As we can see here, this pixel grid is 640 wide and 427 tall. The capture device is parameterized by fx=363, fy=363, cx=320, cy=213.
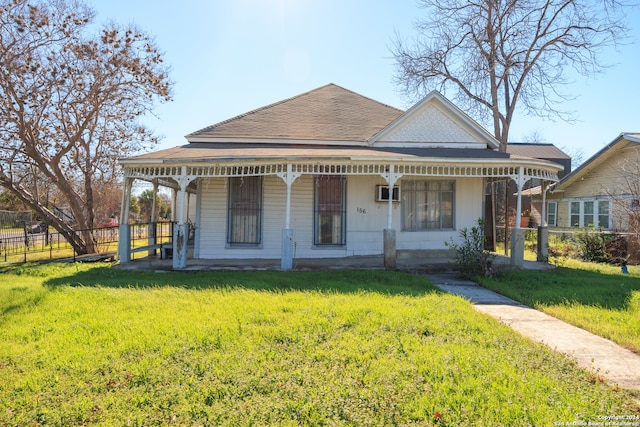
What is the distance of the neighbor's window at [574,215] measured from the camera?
1886 cm

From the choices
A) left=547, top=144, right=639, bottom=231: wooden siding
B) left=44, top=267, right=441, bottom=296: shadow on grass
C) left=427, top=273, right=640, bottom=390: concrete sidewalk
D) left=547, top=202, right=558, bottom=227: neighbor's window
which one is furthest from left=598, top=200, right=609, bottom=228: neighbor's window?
left=44, top=267, right=441, bottom=296: shadow on grass

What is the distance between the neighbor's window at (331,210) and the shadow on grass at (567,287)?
14.3 feet

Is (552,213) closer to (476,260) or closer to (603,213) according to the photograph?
(603,213)

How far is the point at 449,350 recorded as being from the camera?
414cm

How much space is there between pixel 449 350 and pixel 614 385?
1.49m

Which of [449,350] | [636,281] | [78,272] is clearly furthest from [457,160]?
[78,272]

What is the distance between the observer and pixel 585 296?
6812mm

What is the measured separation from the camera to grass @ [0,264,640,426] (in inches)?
119

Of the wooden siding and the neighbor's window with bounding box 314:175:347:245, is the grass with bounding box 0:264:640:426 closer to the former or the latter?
the neighbor's window with bounding box 314:175:347:245

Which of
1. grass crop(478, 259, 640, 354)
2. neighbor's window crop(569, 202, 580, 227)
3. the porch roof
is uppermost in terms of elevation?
the porch roof

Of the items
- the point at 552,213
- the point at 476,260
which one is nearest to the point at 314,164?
the point at 476,260

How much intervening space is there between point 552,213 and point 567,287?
54.1ft

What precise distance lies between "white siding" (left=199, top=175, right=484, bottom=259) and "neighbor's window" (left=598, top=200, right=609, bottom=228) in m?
11.3

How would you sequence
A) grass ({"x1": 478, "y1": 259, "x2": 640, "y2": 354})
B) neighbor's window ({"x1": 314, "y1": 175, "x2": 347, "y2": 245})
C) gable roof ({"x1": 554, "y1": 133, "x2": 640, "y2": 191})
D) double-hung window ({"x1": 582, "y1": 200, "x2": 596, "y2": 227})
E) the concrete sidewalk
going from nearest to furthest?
the concrete sidewalk
grass ({"x1": 478, "y1": 259, "x2": 640, "y2": 354})
neighbor's window ({"x1": 314, "y1": 175, "x2": 347, "y2": 245})
gable roof ({"x1": 554, "y1": 133, "x2": 640, "y2": 191})
double-hung window ({"x1": 582, "y1": 200, "x2": 596, "y2": 227})
